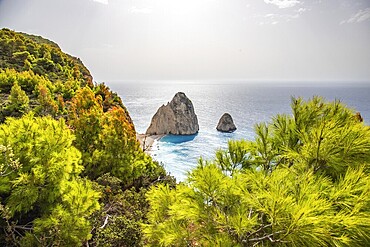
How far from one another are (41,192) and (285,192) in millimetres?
4398

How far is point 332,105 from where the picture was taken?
3344mm

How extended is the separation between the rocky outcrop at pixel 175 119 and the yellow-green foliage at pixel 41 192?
36.3m

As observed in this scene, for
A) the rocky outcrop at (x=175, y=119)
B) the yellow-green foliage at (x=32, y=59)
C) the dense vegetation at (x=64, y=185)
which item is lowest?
the rocky outcrop at (x=175, y=119)

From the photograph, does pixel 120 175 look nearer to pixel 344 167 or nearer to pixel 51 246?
pixel 51 246

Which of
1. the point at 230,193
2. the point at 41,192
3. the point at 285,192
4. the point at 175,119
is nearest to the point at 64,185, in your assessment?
the point at 41,192

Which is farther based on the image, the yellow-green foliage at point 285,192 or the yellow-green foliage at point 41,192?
the yellow-green foliage at point 41,192

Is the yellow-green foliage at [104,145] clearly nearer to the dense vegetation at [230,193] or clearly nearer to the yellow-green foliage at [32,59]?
the dense vegetation at [230,193]

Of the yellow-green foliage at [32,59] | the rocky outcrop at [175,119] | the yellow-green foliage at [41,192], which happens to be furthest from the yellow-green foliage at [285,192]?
the rocky outcrop at [175,119]

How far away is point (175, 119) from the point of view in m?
41.2

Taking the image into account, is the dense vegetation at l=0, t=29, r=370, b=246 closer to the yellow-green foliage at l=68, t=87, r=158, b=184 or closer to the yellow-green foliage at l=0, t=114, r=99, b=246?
the yellow-green foliage at l=0, t=114, r=99, b=246

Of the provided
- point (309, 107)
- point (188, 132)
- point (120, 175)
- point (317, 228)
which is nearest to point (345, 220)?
point (317, 228)

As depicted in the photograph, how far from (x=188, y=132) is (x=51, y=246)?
3721 centimetres

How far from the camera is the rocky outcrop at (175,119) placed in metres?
41.3

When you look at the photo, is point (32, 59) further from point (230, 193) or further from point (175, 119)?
point (230, 193)
